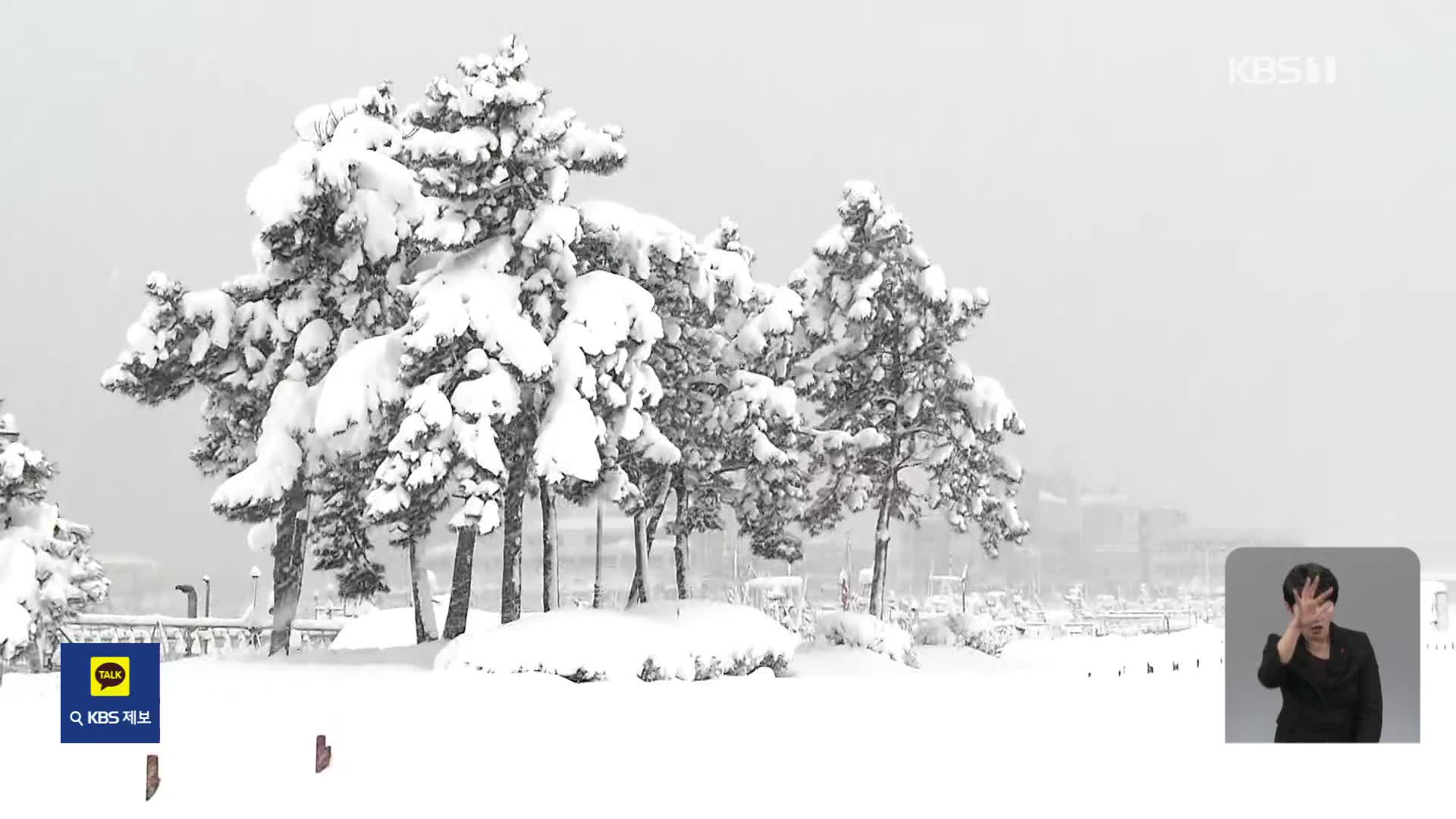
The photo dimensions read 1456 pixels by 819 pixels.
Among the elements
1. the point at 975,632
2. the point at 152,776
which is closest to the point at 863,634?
the point at 975,632

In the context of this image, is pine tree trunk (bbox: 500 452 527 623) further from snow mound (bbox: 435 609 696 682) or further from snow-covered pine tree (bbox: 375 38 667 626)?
snow mound (bbox: 435 609 696 682)

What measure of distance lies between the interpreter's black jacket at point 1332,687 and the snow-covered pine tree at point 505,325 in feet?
46.2

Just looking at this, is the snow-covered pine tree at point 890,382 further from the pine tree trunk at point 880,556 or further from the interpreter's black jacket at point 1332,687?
the interpreter's black jacket at point 1332,687

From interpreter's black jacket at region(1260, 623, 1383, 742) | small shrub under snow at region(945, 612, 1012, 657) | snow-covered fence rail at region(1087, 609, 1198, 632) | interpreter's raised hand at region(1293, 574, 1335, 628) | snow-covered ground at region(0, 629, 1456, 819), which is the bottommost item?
snow-covered fence rail at region(1087, 609, 1198, 632)

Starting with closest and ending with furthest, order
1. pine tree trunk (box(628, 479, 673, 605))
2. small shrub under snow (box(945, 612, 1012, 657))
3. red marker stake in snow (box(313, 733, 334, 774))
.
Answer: red marker stake in snow (box(313, 733, 334, 774))
pine tree trunk (box(628, 479, 673, 605))
small shrub under snow (box(945, 612, 1012, 657))

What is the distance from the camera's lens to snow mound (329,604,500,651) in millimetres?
32406

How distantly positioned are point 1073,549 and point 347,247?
40.3 m

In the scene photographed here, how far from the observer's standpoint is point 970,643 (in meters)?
35.2

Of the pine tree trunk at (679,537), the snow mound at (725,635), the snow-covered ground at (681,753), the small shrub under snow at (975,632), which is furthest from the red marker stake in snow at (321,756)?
the small shrub under snow at (975,632)

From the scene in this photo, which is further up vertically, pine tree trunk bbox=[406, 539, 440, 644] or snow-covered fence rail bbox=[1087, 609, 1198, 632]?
pine tree trunk bbox=[406, 539, 440, 644]

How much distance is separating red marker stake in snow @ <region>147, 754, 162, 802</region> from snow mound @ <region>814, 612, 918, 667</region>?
60.0 ft

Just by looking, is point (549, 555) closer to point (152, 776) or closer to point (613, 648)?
point (613, 648)

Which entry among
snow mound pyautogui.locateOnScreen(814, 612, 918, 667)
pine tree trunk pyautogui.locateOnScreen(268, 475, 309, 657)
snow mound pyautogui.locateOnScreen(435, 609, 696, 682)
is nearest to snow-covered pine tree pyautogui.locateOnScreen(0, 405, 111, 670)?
pine tree trunk pyautogui.locateOnScreen(268, 475, 309, 657)

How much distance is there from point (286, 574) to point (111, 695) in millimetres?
13709
